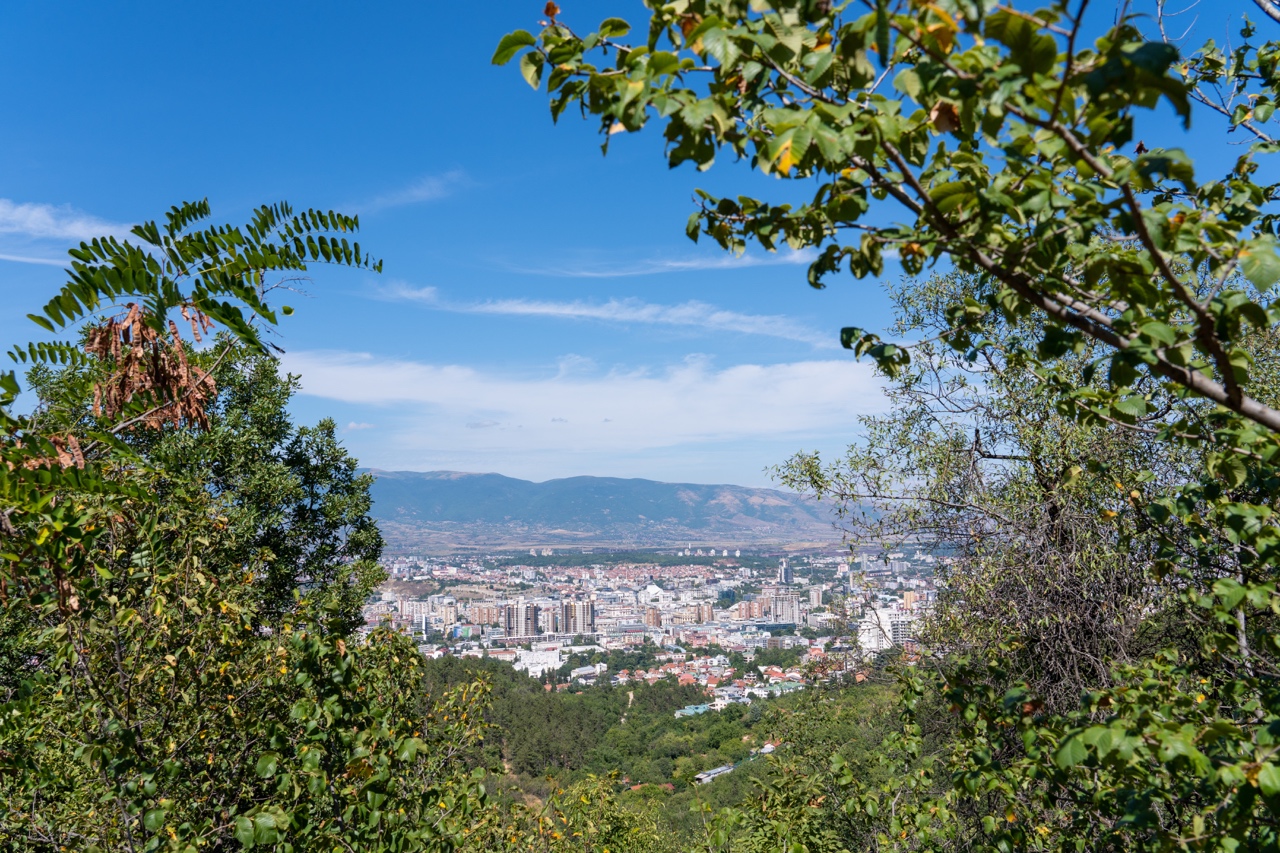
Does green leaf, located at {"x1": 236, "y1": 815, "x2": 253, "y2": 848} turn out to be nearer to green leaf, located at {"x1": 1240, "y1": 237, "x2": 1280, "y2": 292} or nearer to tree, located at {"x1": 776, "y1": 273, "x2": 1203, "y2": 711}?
green leaf, located at {"x1": 1240, "y1": 237, "x2": 1280, "y2": 292}

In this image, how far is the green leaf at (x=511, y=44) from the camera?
168cm

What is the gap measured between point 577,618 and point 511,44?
96.6m

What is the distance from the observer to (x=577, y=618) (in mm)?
94125

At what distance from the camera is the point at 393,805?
319cm

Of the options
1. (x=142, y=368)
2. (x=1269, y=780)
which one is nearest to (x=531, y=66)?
(x=142, y=368)

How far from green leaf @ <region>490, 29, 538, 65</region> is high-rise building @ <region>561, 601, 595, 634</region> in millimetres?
94000

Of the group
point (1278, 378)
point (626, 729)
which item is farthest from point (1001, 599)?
point (626, 729)

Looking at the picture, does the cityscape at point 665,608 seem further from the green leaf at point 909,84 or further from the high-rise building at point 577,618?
the green leaf at point 909,84

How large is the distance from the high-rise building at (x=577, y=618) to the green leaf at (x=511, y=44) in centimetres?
9400

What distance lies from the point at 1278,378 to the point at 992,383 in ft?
8.06

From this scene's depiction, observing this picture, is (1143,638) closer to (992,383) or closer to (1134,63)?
(992,383)

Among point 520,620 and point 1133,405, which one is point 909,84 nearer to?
point 1133,405

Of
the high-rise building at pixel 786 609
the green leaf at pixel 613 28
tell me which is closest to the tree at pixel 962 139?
the green leaf at pixel 613 28

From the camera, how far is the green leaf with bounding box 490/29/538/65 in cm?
168
